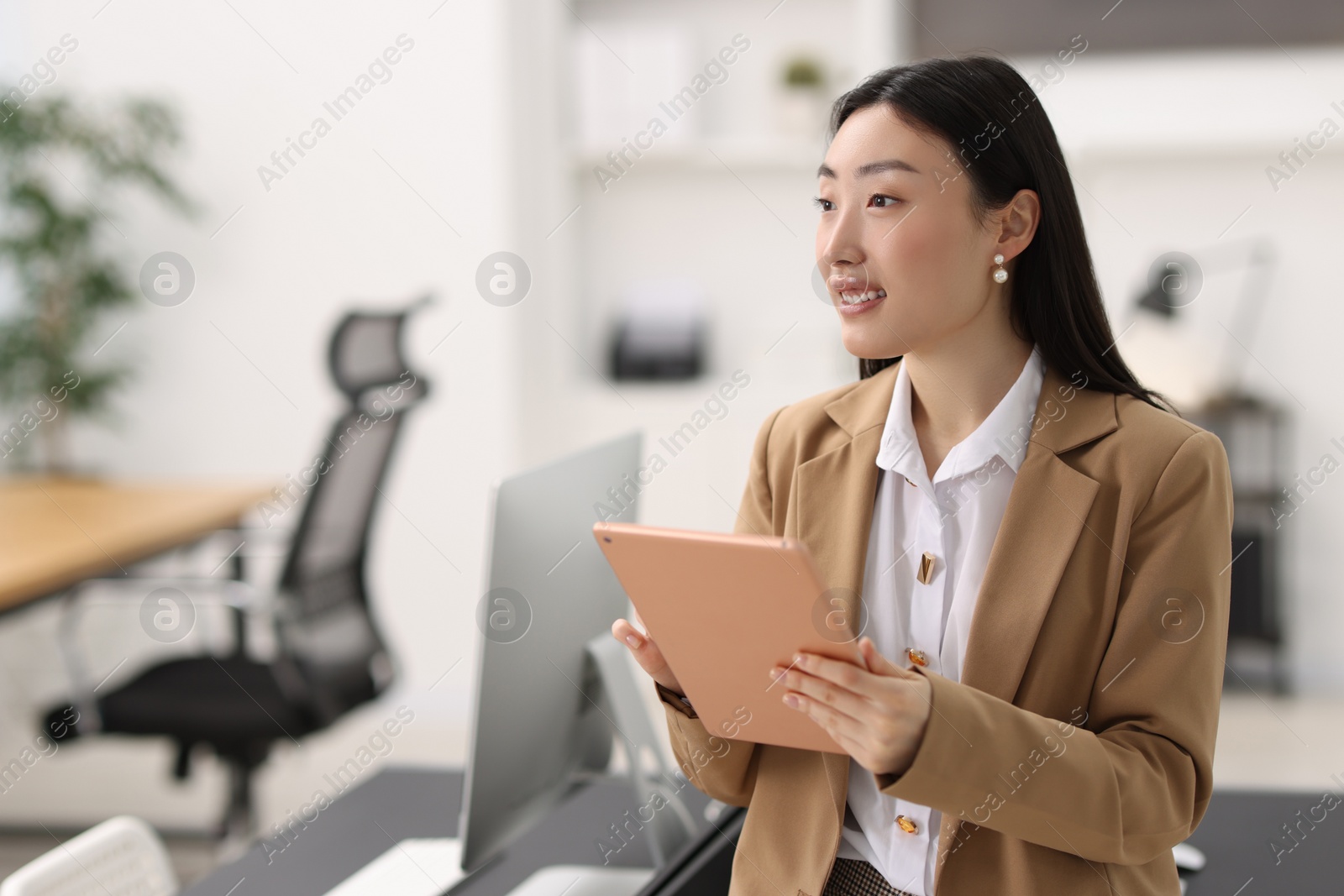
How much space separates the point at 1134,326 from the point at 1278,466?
2.13 feet

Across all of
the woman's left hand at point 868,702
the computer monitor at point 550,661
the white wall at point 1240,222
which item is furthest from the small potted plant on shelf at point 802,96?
the woman's left hand at point 868,702

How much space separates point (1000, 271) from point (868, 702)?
0.50 m

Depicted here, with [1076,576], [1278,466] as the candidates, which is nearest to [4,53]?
[1076,576]

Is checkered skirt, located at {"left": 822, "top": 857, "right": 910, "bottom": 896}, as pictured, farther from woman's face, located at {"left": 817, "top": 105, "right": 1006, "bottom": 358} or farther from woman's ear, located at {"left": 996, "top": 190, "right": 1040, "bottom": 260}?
woman's ear, located at {"left": 996, "top": 190, "right": 1040, "bottom": 260}

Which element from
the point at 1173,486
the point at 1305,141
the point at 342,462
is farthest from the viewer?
the point at 1305,141

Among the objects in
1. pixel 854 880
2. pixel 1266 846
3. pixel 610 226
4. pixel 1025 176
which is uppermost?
pixel 610 226

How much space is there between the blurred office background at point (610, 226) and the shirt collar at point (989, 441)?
257 cm

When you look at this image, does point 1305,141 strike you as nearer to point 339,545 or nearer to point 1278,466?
point 1278,466

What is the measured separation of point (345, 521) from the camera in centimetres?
267

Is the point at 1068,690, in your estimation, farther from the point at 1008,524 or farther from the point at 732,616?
the point at 732,616

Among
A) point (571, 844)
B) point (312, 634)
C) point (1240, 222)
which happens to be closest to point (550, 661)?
point (571, 844)

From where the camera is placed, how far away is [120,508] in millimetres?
3119

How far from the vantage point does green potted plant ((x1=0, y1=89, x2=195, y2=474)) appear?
368 centimetres

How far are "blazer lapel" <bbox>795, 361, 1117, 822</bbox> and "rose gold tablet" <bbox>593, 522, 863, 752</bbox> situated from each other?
0.14 meters
